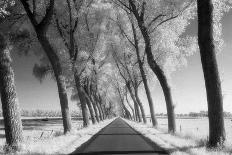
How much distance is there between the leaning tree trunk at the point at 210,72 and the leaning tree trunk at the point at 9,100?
787 centimetres

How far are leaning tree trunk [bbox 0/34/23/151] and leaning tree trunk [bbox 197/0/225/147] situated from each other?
7867 mm

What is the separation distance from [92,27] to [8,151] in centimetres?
2697

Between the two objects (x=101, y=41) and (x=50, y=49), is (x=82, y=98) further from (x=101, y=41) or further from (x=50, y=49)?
(x=50, y=49)

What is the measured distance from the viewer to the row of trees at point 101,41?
13891 millimetres

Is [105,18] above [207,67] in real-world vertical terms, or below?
above

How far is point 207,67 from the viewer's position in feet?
45.4

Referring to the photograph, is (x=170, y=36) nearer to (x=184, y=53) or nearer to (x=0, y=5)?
(x=184, y=53)

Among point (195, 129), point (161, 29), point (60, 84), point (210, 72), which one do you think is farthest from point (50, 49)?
point (195, 129)

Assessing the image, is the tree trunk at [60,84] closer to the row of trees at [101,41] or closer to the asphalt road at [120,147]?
the row of trees at [101,41]

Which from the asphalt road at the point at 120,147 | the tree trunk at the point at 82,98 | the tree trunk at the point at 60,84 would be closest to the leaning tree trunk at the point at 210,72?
the asphalt road at the point at 120,147

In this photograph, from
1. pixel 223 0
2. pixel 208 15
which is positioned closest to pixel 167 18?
pixel 223 0

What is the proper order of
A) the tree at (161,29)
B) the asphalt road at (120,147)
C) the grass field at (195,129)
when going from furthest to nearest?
the tree at (161,29)
the grass field at (195,129)
the asphalt road at (120,147)

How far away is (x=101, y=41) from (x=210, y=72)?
2779 centimetres

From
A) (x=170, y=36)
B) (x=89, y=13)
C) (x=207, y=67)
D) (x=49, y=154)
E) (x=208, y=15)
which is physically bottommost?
(x=49, y=154)
